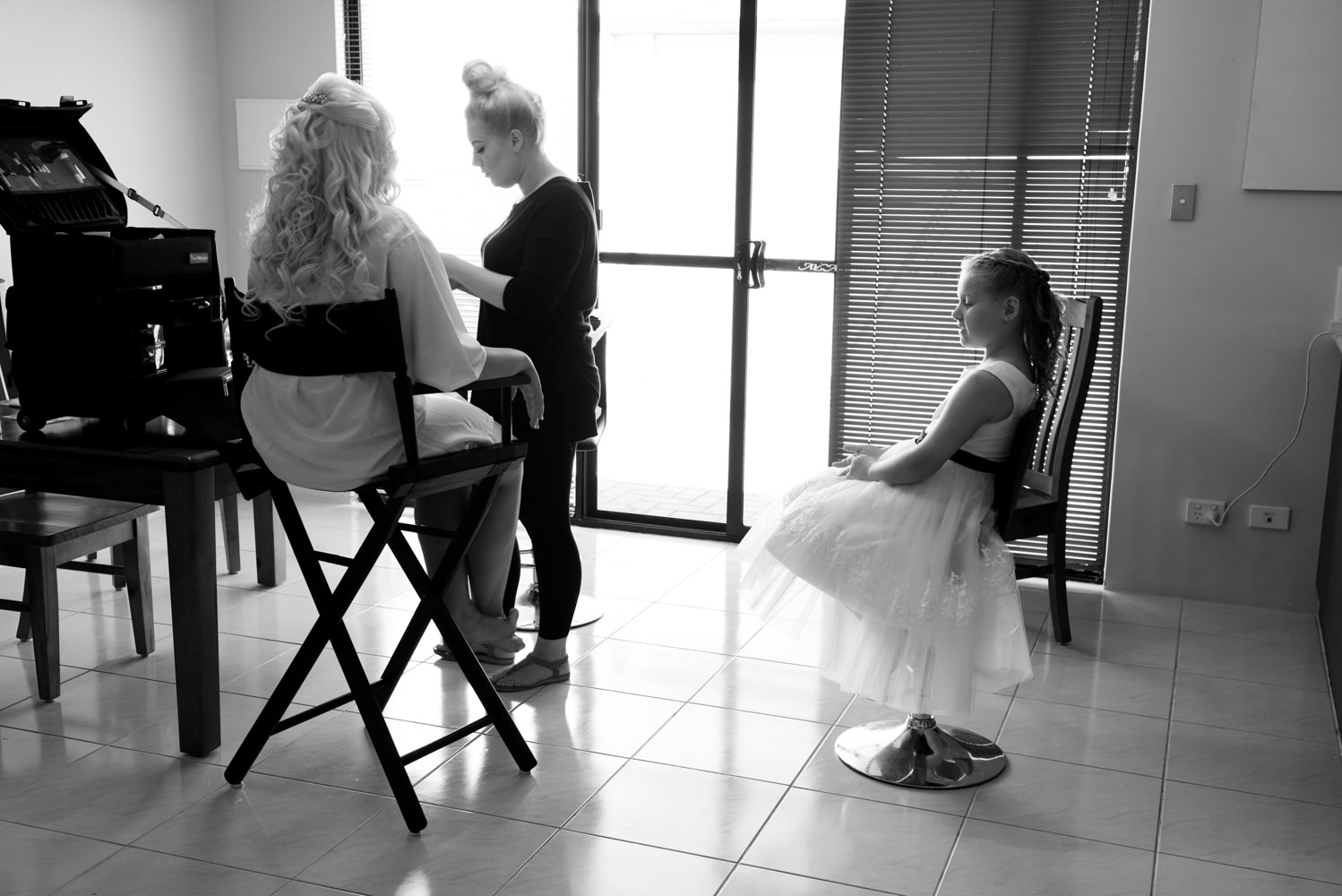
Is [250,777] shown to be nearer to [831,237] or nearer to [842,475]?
[842,475]

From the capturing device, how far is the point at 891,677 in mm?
2529

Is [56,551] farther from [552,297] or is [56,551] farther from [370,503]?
[552,297]

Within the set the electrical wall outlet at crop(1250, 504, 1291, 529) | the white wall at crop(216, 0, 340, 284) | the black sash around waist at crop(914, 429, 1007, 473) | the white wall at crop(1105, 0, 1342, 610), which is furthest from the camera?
the white wall at crop(216, 0, 340, 284)

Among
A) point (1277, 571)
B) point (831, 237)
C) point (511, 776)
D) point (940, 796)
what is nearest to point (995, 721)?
point (940, 796)

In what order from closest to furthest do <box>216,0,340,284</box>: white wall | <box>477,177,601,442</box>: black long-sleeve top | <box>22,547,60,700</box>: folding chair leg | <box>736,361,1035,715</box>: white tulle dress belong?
1. <box>736,361,1035,715</box>: white tulle dress
2. <box>477,177,601,442</box>: black long-sleeve top
3. <box>22,547,60,700</box>: folding chair leg
4. <box>216,0,340,284</box>: white wall

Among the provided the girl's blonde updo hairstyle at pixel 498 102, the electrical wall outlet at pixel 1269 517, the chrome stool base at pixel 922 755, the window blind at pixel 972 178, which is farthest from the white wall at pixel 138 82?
the electrical wall outlet at pixel 1269 517

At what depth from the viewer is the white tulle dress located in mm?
2422

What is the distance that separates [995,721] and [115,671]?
2.22 meters

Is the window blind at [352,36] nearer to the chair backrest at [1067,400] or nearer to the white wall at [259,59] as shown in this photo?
the white wall at [259,59]

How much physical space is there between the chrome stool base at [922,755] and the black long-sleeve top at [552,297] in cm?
99

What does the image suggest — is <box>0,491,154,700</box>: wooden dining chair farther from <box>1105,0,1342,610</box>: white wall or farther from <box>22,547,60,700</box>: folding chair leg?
<box>1105,0,1342,610</box>: white wall

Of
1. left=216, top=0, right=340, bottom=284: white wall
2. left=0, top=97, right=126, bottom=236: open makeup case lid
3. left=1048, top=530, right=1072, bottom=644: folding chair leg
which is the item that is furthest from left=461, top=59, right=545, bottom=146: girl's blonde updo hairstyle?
left=216, top=0, right=340, bottom=284: white wall

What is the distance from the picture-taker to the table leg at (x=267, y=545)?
3.85 m

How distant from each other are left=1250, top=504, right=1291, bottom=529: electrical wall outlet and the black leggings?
7.16 feet
